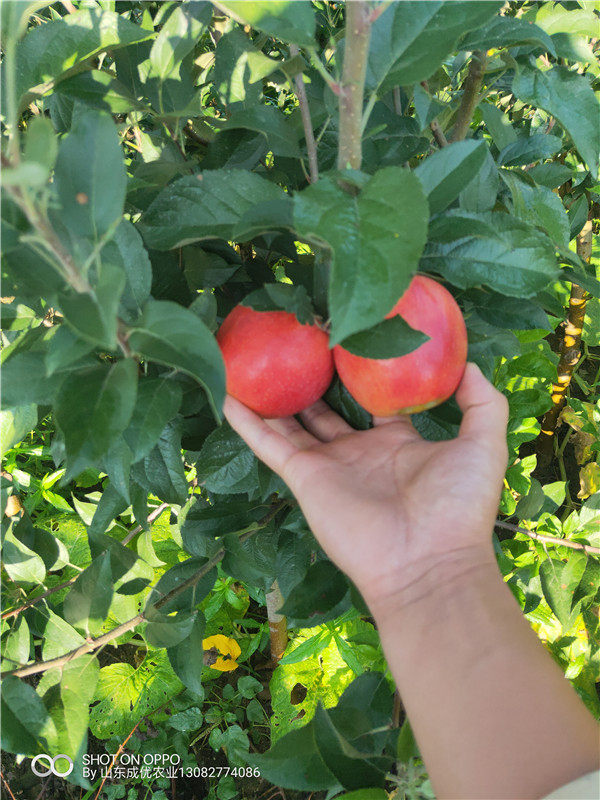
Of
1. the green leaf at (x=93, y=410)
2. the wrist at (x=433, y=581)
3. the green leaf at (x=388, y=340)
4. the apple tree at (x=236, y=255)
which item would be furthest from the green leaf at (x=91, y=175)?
the wrist at (x=433, y=581)

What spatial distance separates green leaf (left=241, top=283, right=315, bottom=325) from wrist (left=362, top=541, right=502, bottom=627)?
29 centimetres

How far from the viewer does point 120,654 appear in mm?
1602

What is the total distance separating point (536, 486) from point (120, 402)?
0.92 m

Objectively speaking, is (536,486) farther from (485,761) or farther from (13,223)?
(13,223)

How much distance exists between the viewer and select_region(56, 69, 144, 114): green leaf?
682 mm

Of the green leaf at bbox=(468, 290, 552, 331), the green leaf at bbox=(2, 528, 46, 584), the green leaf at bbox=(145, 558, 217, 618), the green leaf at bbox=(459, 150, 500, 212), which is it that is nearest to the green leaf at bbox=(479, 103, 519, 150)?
the green leaf at bbox=(459, 150, 500, 212)

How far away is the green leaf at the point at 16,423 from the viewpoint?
0.75m

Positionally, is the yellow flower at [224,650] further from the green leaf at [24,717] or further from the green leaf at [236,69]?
the green leaf at [236,69]

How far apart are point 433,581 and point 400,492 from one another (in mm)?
Answer: 106

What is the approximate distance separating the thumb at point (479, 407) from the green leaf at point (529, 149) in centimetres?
33

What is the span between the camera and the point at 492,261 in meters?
0.59

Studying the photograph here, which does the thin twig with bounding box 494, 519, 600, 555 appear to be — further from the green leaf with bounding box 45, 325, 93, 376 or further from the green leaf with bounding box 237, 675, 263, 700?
the green leaf with bounding box 45, 325, 93, 376

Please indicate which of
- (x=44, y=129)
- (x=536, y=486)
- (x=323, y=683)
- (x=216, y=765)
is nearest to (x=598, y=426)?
(x=536, y=486)

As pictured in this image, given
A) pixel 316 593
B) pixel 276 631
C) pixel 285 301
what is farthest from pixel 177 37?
pixel 276 631
